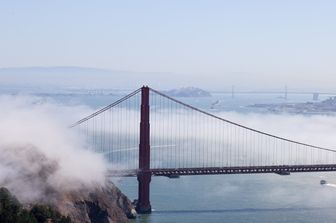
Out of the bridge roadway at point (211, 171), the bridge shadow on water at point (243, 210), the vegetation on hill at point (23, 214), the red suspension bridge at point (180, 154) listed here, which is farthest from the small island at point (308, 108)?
the vegetation on hill at point (23, 214)

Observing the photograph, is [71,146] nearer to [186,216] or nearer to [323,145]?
[186,216]

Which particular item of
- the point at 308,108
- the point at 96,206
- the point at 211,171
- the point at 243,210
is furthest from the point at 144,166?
the point at 308,108

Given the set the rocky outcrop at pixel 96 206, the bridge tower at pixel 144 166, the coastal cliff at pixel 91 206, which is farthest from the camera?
the bridge tower at pixel 144 166

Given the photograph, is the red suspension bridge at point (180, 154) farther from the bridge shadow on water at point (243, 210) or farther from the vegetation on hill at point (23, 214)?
the vegetation on hill at point (23, 214)

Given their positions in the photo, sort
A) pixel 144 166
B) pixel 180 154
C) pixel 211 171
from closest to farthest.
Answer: pixel 144 166
pixel 211 171
pixel 180 154

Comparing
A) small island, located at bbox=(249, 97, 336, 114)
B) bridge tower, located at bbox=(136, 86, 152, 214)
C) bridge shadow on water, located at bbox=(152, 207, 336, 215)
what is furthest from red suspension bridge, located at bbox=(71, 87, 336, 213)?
small island, located at bbox=(249, 97, 336, 114)

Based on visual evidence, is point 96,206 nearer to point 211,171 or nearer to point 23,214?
point 211,171

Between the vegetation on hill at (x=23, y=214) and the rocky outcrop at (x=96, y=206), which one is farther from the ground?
the vegetation on hill at (x=23, y=214)

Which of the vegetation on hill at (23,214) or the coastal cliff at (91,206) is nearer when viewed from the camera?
the vegetation on hill at (23,214)

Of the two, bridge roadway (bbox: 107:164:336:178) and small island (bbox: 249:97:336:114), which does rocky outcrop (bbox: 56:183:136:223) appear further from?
small island (bbox: 249:97:336:114)
